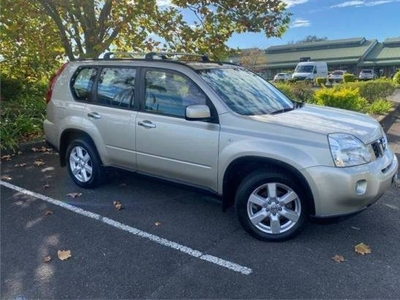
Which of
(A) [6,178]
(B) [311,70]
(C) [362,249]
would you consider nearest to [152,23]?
(A) [6,178]

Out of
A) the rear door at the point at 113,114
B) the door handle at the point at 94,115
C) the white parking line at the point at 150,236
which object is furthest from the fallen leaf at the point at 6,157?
the door handle at the point at 94,115

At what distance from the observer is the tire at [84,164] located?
16.1 ft

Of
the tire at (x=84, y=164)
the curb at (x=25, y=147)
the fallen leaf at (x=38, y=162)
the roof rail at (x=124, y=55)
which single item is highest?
the roof rail at (x=124, y=55)

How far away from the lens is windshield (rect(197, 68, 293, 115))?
390 cm

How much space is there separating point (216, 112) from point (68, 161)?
2563mm

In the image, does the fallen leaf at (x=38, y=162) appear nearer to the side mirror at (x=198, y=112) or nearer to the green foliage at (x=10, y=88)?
the green foliage at (x=10, y=88)

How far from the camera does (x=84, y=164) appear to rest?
5062 millimetres

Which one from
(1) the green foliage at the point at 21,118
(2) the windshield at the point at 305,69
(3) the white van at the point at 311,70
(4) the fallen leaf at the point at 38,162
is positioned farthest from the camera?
(2) the windshield at the point at 305,69

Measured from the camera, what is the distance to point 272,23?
25.6ft

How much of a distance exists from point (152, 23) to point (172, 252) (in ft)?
21.0

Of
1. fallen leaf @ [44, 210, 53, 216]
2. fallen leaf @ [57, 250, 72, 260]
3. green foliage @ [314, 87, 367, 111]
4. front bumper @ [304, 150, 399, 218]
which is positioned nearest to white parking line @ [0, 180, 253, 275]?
fallen leaf @ [44, 210, 53, 216]

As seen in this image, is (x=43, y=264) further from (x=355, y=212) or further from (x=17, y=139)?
(x=17, y=139)

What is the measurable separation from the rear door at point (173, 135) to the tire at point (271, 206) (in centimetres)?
41

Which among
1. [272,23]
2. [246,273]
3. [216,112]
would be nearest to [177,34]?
[272,23]
